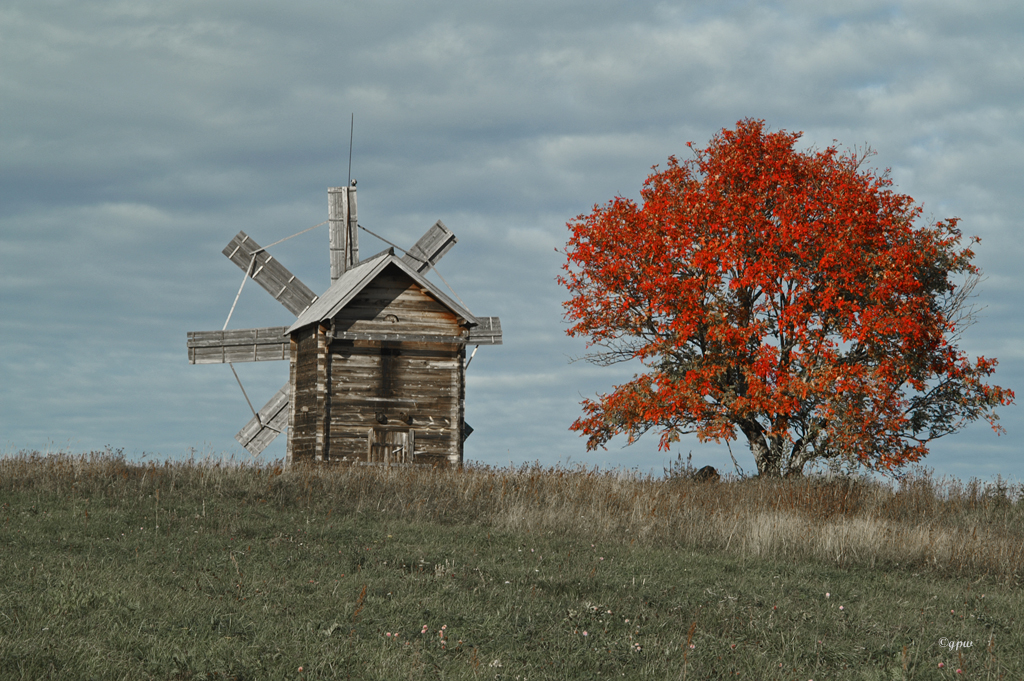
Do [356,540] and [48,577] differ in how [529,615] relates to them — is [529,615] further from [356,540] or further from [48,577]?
[48,577]

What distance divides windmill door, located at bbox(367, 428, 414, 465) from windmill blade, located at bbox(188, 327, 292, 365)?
16.5 ft

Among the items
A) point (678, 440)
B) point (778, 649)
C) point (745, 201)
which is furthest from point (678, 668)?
point (745, 201)

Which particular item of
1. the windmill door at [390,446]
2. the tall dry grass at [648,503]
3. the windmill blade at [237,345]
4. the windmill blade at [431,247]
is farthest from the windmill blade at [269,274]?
the tall dry grass at [648,503]

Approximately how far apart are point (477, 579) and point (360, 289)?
12.8m

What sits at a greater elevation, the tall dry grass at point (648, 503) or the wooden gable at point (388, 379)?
the wooden gable at point (388, 379)

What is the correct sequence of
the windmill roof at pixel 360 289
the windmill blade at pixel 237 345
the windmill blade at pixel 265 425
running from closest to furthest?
the windmill roof at pixel 360 289, the windmill blade at pixel 237 345, the windmill blade at pixel 265 425

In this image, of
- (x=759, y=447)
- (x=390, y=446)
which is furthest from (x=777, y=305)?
(x=390, y=446)

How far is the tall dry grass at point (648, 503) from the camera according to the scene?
14211 mm

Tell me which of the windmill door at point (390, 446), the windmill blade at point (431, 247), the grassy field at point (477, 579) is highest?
the windmill blade at point (431, 247)

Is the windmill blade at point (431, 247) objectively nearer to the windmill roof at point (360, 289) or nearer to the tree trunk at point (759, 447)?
the windmill roof at point (360, 289)

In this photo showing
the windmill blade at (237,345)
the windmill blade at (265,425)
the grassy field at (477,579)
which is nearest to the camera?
the grassy field at (477,579)

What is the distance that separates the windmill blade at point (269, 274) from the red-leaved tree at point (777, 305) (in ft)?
29.9

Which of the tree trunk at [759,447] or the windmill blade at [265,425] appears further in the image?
the windmill blade at [265,425]

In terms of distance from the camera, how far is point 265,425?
2711 centimetres
